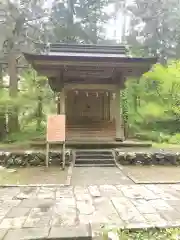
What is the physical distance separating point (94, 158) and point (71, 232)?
20.7ft

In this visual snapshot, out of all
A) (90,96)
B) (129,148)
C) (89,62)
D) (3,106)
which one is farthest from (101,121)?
(3,106)

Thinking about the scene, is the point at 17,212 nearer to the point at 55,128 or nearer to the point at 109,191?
the point at 109,191

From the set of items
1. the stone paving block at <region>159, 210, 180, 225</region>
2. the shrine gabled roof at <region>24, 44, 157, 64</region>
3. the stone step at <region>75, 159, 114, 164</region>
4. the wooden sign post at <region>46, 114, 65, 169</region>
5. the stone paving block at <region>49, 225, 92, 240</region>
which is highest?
the shrine gabled roof at <region>24, 44, 157, 64</region>

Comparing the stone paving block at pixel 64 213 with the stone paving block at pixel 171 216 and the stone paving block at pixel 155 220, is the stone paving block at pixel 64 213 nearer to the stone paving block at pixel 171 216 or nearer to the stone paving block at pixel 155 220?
the stone paving block at pixel 155 220

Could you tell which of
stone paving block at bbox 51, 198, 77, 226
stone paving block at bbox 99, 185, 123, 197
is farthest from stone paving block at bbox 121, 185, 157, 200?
stone paving block at bbox 51, 198, 77, 226

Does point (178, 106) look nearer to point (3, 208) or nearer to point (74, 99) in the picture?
point (74, 99)

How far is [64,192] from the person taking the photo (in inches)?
243

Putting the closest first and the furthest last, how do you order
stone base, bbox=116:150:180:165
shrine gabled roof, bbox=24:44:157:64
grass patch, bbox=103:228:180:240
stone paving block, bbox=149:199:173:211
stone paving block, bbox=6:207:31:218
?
1. grass patch, bbox=103:228:180:240
2. stone paving block, bbox=6:207:31:218
3. stone paving block, bbox=149:199:173:211
4. stone base, bbox=116:150:180:165
5. shrine gabled roof, bbox=24:44:157:64

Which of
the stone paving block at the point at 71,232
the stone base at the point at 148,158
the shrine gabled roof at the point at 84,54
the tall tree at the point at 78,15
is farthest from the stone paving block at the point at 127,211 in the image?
the tall tree at the point at 78,15

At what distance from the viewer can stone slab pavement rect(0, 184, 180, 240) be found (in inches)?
159

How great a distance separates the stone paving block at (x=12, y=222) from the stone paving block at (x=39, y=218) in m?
0.08

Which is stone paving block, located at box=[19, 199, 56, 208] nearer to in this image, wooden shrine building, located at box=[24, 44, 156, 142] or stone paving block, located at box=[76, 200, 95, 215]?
stone paving block, located at box=[76, 200, 95, 215]

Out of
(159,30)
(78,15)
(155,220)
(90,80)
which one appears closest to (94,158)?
(90,80)

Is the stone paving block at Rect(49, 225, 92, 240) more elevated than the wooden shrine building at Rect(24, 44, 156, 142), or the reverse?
the wooden shrine building at Rect(24, 44, 156, 142)
